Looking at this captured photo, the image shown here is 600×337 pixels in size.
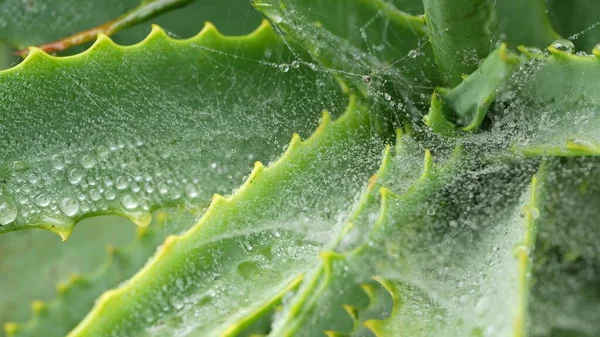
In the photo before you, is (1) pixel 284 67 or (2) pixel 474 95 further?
(1) pixel 284 67

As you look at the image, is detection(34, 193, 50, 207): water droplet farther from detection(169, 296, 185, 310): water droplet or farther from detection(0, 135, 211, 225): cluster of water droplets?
detection(169, 296, 185, 310): water droplet

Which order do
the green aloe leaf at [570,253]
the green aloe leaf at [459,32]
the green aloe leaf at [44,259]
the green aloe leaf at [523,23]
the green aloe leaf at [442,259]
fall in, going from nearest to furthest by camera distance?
1. the green aloe leaf at [442,259]
2. the green aloe leaf at [459,32]
3. the green aloe leaf at [523,23]
4. the green aloe leaf at [570,253]
5. the green aloe leaf at [44,259]

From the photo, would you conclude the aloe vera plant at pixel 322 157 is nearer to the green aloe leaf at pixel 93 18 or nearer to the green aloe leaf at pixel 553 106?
the green aloe leaf at pixel 553 106

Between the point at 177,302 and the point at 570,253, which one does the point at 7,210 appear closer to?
the point at 177,302

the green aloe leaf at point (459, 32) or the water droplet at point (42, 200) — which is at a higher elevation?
the green aloe leaf at point (459, 32)

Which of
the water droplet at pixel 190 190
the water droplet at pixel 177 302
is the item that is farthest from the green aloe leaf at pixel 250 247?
the water droplet at pixel 190 190

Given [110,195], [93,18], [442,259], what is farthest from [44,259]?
[442,259]

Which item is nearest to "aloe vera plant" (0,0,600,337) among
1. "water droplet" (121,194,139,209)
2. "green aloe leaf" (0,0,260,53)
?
"water droplet" (121,194,139,209)

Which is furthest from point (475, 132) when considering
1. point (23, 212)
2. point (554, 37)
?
point (23, 212)
